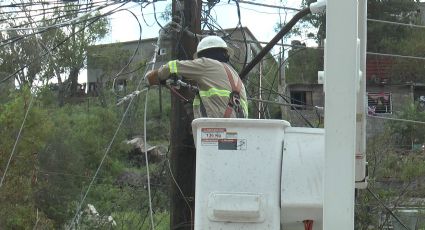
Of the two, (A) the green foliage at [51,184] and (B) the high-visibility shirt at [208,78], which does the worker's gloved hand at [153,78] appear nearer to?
(B) the high-visibility shirt at [208,78]

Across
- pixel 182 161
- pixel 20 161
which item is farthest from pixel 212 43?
pixel 20 161

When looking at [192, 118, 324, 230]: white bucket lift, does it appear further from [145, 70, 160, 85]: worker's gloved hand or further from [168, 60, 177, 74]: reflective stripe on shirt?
[145, 70, 160, 85]: worker's gloved hand

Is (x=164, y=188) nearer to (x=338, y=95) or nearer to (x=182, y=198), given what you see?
(x=182, y=198)

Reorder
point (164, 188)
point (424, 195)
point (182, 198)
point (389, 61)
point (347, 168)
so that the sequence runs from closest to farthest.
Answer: point (347, 168), point (182, 198), point (164, 188), point (424, 195), point (389, 61)

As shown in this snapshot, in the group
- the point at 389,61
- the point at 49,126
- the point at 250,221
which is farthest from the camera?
the point at 389,61

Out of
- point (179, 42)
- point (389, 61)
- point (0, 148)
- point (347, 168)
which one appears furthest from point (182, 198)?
point (389, 61)

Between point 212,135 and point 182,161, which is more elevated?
point 212,135

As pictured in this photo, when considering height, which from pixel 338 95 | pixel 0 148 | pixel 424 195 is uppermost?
pixel 338 95

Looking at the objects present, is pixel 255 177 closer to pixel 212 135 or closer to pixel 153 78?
pixel 212 135

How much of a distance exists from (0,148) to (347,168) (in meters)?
8.87

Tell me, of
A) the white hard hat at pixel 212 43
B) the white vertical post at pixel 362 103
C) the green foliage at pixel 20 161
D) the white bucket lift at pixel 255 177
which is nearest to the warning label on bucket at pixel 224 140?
the white bucket lift at pixel 255 177

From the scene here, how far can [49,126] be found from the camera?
11.2 m

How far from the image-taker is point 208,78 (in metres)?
4.54

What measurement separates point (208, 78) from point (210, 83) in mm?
46
